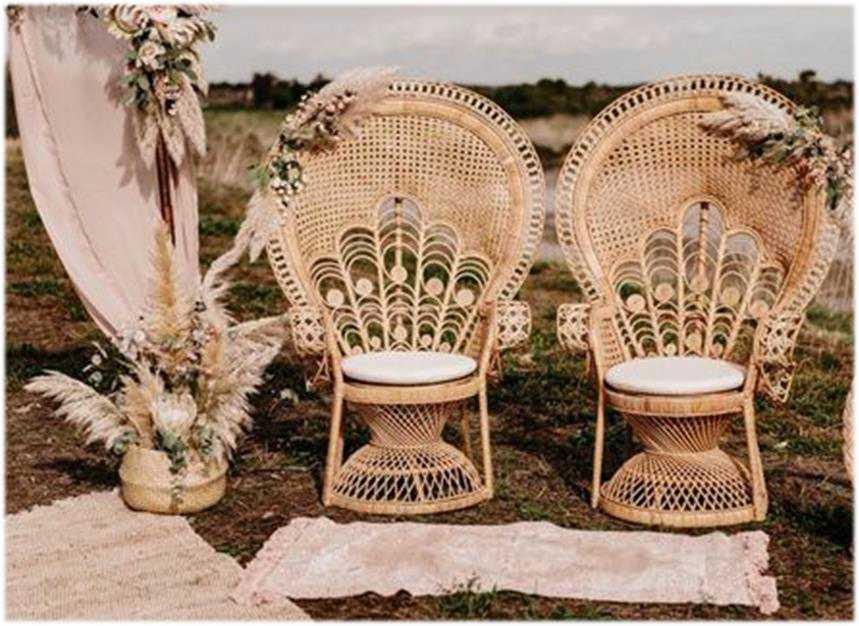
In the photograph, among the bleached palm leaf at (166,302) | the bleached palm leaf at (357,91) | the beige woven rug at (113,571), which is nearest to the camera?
the beige woven rug at (113,571)

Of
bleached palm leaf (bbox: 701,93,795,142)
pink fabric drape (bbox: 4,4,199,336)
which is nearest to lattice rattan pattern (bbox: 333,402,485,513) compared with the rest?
pink fabric drape (bbox: 4,4,199,336)

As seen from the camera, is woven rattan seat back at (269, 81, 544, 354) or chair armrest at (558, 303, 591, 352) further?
woven rattan seat back at (269, 81, 544, 354)

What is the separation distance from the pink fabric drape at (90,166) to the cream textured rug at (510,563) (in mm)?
1764

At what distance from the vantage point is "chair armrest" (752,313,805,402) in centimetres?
496

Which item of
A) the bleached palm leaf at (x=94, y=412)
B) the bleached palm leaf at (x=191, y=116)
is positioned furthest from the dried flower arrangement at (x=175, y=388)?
the bleached palm leaf at (x=191, y=116)

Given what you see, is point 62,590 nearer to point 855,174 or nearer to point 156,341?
point 156,341

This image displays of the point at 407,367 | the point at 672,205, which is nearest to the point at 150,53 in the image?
the point at 407,367

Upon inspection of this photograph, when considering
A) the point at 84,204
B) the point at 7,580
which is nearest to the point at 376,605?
the point at 7,580

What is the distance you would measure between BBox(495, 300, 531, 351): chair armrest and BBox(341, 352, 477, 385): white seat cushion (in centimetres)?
14

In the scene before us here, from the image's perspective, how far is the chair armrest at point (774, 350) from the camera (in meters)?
4.96

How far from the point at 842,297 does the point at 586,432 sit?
15.5ft

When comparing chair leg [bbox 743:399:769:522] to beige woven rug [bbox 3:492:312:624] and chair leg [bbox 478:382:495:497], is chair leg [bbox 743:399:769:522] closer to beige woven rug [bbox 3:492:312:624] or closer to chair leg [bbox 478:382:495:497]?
chair leg [bbox 478:382:495:497]

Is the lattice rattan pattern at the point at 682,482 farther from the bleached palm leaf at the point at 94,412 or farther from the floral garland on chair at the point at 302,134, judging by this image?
the bleached palm leaf at the point at 94,412

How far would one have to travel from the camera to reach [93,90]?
5.90 metres
